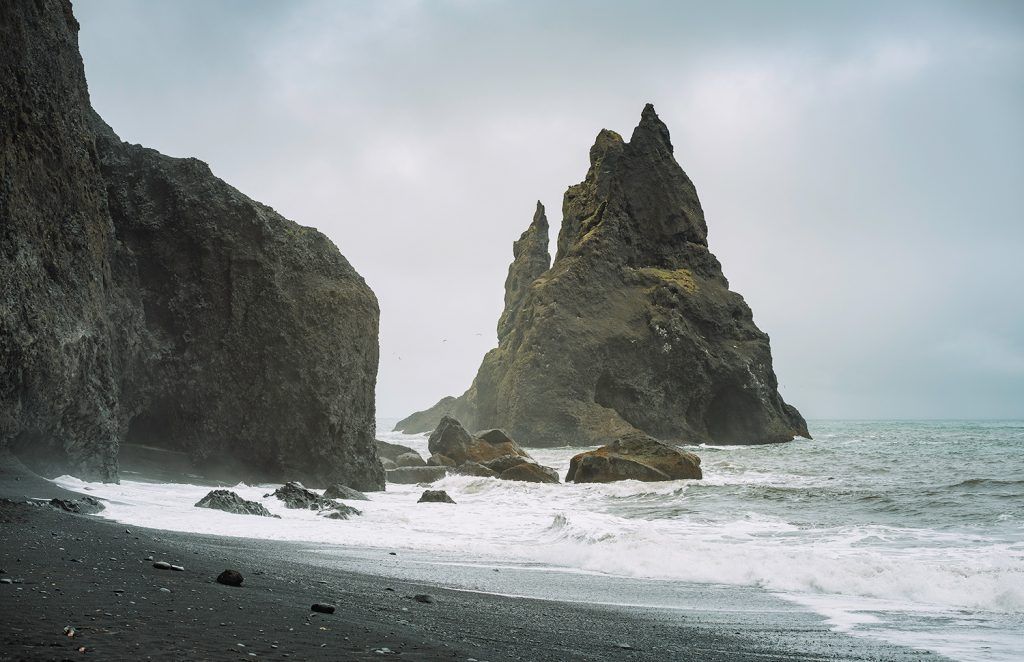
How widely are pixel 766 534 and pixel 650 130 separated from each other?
7485cm

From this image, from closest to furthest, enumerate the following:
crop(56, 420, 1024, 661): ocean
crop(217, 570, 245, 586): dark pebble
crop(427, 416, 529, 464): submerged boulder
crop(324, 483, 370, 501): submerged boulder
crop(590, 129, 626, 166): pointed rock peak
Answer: crop(217, 570, 245, 586): dark pebble
crop(56, 420, 1024, 661): ocean
crop(324, 483, 370, 501): submerged boulder
crop(427, 416, 529, 464): submerged boulder
crop(590, 129, 626, 166): pointed rock peak

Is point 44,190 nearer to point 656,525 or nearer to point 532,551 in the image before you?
point 532,551

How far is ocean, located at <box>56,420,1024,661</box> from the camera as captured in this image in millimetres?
8930

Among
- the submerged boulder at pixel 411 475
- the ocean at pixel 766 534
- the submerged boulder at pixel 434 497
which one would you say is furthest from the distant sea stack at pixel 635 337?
the submerged boulder at pixel 434 497

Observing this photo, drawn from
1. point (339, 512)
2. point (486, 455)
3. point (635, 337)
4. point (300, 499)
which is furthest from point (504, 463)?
point (635, 337)

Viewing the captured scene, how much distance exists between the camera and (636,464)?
27.4 meters

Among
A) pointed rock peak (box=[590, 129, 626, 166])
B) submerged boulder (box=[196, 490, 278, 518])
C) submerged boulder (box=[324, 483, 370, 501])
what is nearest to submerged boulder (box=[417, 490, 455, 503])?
submerged boulder (box=[324, 483, 370, 501])

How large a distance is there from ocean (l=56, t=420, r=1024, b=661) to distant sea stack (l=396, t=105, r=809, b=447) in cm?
4214

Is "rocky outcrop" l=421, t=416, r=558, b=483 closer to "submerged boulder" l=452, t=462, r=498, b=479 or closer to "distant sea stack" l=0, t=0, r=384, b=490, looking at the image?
"submerged boulder" l=452, t=462, r=498, b=479

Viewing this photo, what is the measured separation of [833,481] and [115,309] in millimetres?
21947

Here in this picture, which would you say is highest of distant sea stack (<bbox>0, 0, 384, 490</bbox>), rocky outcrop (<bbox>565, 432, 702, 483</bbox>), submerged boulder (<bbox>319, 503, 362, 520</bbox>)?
distant sea stack (<bbox>0, 0, 384, 490</bbox>)

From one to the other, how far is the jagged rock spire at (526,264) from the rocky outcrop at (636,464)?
6821cm

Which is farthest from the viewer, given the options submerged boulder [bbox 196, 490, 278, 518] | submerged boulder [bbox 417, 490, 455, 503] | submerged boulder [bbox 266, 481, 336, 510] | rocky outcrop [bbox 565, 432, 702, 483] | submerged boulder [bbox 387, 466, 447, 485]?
submerged boulder [bbox 387, 466, 447, 485]

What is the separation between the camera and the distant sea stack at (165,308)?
1478 cm
